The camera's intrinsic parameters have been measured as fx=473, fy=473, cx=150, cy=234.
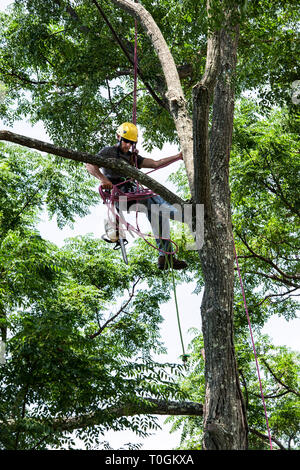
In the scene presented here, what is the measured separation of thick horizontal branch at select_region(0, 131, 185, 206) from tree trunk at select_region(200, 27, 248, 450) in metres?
0.39

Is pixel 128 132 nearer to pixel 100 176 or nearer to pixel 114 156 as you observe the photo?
pixel 114 156

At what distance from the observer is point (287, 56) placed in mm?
4871

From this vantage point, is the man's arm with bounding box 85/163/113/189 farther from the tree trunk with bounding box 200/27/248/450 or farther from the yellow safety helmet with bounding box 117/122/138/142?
the tree trunk with bounding box 200/27/248/450

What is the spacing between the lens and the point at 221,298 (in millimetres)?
3277

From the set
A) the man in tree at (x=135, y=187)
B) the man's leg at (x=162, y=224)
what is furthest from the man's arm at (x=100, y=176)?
the man's leg at (x=162, y=224)

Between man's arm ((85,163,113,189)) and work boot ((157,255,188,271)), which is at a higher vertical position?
man's arm ((85,163,113,189))

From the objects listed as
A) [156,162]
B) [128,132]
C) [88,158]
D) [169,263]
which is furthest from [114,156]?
[88,158]

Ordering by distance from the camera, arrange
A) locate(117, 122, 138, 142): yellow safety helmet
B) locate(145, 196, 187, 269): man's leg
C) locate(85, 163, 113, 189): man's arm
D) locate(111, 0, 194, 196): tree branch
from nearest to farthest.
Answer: locate(111, 0, 194, 196): tree branch, locate(85, 163, 113, 189): man's arm, locate(145, 196, 187, 269): man's leg, locate(117, 122, 138, 142): yellow safety helmet

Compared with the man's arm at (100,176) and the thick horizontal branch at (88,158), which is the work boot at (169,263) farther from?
the thick horizontal branch at (88,158)

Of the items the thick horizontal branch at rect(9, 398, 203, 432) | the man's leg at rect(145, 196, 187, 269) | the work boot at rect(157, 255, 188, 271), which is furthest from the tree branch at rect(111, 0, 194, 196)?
the thick horizontal branch at rect(9, 398, 203, 432)

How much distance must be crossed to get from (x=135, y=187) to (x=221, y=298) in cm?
182

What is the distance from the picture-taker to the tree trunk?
2.88 meters

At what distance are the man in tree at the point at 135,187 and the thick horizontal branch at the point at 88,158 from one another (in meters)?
0.90
